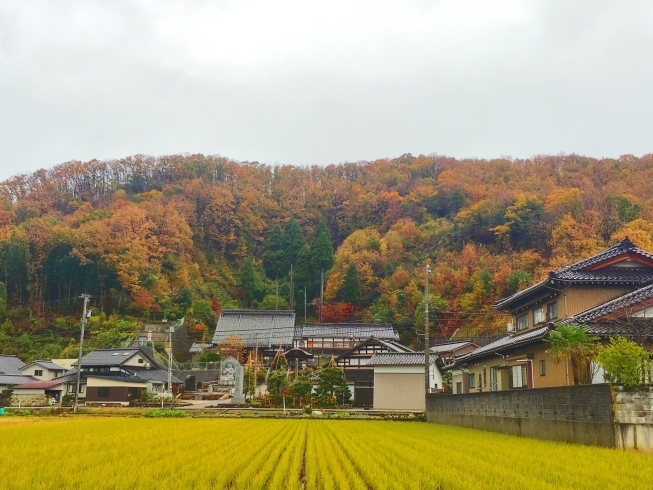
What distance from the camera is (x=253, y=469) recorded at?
10.3 metres

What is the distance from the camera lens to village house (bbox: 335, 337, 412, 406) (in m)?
44.6

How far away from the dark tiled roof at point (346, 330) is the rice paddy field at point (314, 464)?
43886 mm

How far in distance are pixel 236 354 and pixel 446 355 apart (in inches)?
809

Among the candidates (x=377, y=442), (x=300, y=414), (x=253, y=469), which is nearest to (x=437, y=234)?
(x=300, y=414)

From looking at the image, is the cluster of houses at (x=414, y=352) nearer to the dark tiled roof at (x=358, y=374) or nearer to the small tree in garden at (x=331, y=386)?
the dark tiled roof at (x=358, y=374)

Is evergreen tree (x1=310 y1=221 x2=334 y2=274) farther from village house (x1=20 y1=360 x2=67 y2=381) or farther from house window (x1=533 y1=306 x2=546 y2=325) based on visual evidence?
house window (x1=533 y1=306 x2=546 y2=325)

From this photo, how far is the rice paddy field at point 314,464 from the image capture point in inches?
336

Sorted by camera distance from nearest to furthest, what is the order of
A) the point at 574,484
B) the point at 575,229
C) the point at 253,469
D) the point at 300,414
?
the point at 574,484, the point at 253,469, the point at 300,414, the point at 575,229

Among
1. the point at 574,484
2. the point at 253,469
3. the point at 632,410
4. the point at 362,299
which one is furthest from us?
the point at 362,299

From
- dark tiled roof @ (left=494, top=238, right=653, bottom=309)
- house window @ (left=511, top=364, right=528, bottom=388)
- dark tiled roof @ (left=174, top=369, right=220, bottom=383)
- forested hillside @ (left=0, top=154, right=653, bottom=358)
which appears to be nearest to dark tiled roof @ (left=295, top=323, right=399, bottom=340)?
forested hillside @ (left=0, top=154, right=653, bottom=358)

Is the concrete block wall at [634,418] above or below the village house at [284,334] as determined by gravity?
below

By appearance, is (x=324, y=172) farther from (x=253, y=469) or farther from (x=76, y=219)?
(x=253, y=469)

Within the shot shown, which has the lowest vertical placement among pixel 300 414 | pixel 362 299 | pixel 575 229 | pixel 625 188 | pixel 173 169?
pixel 300 414

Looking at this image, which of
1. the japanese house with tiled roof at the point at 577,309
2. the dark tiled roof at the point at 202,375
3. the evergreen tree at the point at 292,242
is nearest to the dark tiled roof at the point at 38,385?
the dark tiled roof at the point at 202,375
